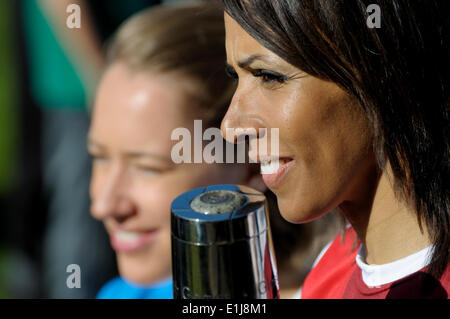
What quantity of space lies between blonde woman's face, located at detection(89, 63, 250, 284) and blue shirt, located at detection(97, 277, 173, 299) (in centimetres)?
4

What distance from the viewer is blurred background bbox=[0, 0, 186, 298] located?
1937mm

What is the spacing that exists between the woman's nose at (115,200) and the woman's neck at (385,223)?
2.06 ft

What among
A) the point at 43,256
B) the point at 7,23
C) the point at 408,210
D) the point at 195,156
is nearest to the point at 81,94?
the point at 7,23

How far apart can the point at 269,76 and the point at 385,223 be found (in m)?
0.30

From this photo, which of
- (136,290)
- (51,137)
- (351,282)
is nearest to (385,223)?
(351,282)

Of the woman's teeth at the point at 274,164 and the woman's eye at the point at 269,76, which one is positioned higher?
the woman's eye at the point at 269,76

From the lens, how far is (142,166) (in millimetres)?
1359

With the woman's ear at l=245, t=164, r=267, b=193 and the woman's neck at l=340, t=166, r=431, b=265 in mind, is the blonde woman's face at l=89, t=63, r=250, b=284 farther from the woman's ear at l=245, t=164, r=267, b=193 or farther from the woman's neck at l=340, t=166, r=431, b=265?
the woman's neck at l=340, t=166, r=431, b=265

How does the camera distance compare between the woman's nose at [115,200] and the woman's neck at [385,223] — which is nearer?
the woman's neck at [385,223]

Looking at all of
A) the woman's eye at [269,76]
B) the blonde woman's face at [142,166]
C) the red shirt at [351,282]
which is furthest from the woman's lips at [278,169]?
the blonde woman's face at [142,166]

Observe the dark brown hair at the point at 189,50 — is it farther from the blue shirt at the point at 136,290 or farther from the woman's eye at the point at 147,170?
the blue shirt at the point at 136,290

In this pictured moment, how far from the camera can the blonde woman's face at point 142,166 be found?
1330mm
